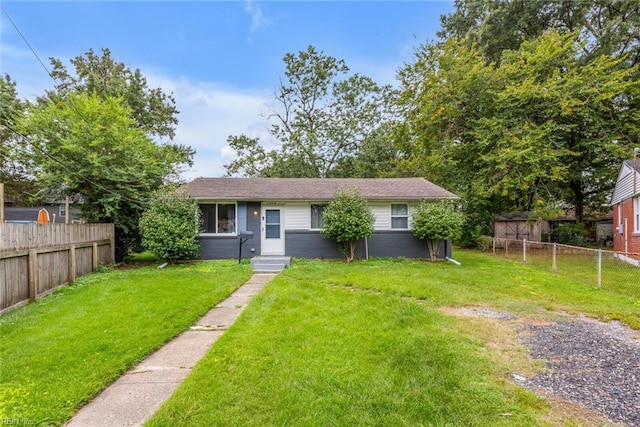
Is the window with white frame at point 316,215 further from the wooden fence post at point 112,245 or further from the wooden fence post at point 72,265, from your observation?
the wooden fence post at point 72,265

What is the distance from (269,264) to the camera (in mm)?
10266

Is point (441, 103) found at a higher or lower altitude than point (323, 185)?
higher

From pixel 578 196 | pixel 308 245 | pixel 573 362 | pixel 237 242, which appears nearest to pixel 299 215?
pixel 308 245

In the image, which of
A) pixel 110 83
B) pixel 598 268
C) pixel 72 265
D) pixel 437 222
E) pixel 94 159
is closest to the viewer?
pixel 598 268

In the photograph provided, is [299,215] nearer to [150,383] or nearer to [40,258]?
[40,258]

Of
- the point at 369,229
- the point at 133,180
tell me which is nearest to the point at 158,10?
the point at 133,180

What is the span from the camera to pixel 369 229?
11.1m

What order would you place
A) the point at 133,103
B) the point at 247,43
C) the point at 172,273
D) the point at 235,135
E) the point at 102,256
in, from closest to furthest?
the point at 172,273
the point at 102,256
the point at 247,43
the point at 133,103
the point at 235,135

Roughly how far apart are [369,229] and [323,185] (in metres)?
3.37

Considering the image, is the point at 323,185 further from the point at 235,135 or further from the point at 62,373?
the point at 235,135

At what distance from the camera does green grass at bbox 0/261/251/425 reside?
9.46 feet

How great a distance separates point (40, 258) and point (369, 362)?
283 inches

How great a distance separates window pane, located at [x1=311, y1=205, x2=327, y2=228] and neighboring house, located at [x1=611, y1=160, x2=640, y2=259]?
Answer: 1064 cm

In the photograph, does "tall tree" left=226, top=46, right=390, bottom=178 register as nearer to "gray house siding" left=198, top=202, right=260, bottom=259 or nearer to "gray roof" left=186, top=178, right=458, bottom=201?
"gray roof" left=186, top=178, right=458, bottom=201
